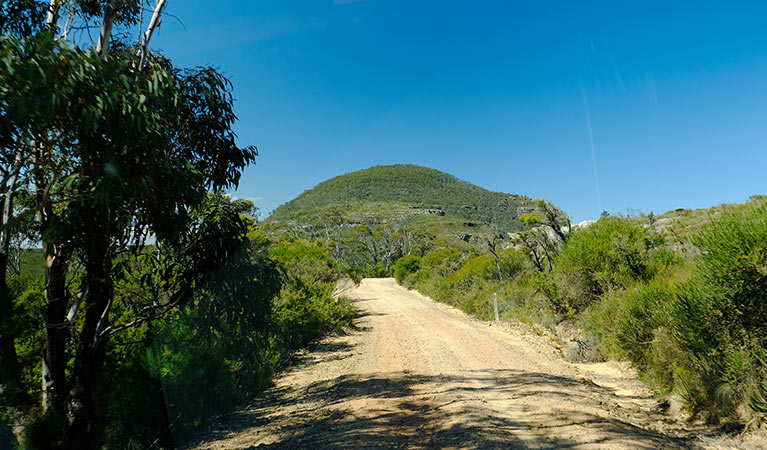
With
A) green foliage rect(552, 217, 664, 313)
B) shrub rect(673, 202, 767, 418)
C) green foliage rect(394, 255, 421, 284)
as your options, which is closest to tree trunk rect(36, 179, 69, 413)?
shrub rect(673, 202, 767, 418)

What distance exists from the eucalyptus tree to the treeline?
6.50 meters

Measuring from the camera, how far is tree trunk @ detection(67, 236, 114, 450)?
4574 mm

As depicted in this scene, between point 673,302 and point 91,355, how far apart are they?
8.14m

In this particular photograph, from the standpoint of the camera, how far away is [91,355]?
15.7 ft

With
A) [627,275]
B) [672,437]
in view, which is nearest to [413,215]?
[627,275]

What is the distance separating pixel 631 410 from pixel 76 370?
304 inches

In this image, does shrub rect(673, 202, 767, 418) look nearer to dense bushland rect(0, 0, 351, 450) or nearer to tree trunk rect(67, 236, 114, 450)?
dense bushland rect(0, 0, 351, 450)

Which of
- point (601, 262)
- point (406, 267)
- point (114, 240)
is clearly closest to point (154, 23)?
point (114, 240)

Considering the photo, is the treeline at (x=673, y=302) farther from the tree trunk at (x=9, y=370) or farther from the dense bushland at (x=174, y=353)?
the tree trunk at (x=9, y=370)

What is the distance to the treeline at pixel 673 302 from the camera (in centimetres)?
516

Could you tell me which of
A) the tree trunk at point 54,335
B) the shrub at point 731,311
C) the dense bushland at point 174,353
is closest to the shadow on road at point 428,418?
the dense bushland at point 174,353

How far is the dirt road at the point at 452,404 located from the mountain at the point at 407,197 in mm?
80535

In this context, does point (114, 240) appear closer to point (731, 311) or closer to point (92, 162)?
point (92, 162)

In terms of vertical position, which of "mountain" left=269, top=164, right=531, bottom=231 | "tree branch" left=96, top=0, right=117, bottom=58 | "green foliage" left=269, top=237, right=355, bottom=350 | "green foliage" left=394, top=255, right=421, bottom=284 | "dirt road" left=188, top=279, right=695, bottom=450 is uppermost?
"mountain" left=269, top=164, right=531, bottom=231
